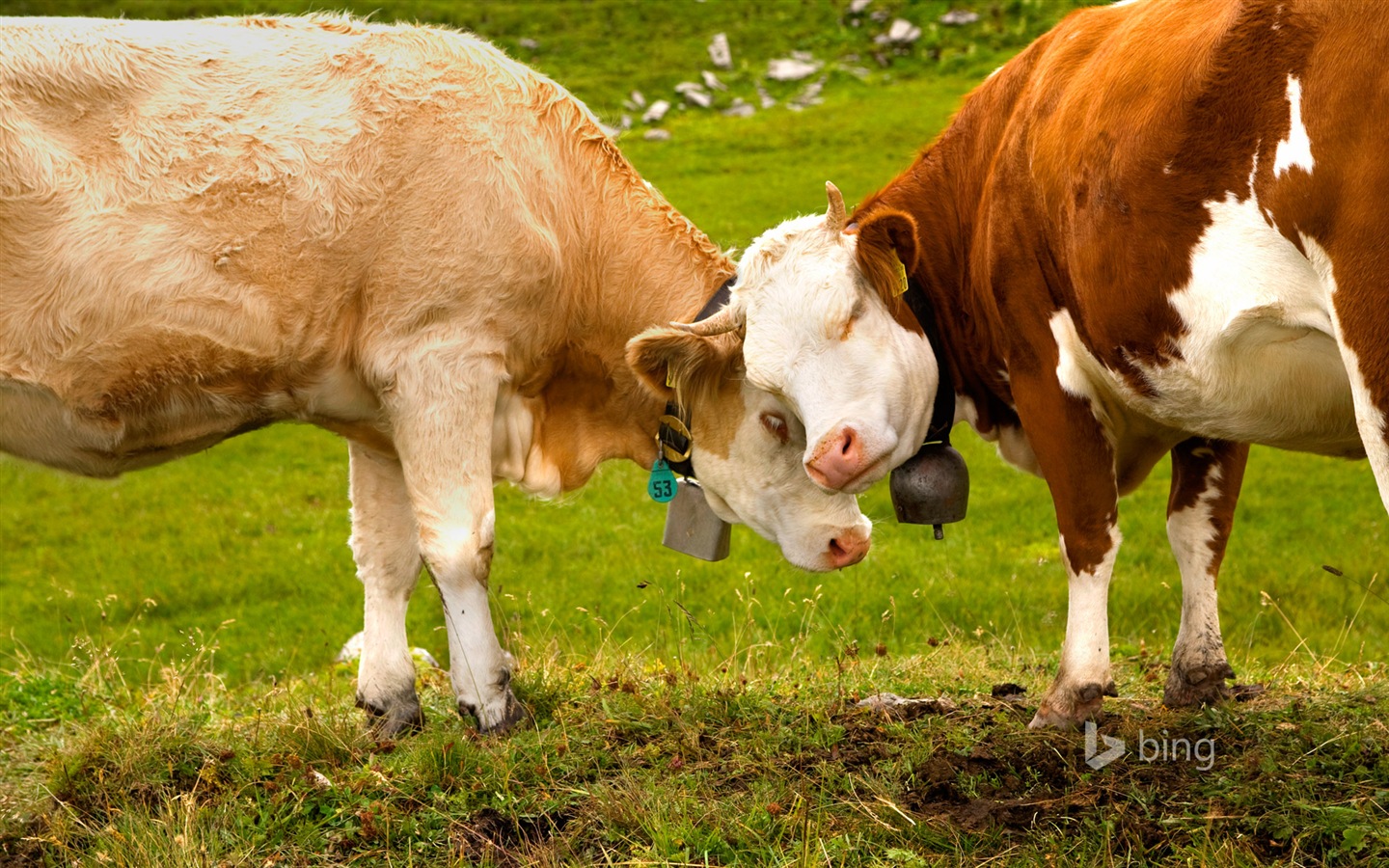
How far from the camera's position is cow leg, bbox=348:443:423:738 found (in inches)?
234

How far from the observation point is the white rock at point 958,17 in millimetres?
34625

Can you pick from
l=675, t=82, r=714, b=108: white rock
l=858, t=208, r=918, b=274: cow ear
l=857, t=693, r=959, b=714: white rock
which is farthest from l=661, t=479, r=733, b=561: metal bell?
l=675, t=82, r=714, b=108: white rock

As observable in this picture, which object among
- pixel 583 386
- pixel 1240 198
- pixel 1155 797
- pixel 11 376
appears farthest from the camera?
pixel 583 386

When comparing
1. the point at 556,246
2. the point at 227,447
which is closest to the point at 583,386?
the point at 556,246

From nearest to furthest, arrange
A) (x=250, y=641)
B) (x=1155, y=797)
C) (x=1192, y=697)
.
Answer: (x=1155, y=797)
(x=1192, y=697)
(x=250, y=641)

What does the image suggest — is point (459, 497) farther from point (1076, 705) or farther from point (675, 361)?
point (1076, 705)

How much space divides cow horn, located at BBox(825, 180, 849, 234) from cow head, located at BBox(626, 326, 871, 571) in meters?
0.64

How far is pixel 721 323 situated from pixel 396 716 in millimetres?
2195

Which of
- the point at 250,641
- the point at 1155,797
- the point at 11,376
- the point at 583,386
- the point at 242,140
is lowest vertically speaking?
the point at 250,641

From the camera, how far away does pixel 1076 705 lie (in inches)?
195

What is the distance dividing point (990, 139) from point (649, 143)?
1015 inches

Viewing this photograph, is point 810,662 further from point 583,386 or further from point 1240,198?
point 1240,198

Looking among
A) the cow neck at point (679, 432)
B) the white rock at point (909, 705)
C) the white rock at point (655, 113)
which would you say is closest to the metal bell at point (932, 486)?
the white rock at point (909, 705)

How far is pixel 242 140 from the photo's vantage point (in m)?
5.16
